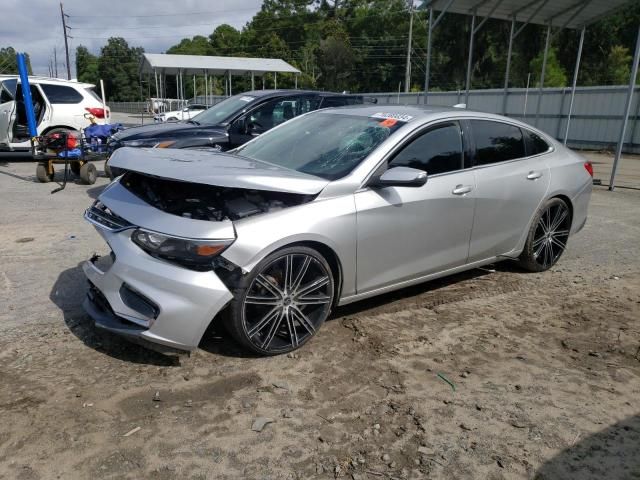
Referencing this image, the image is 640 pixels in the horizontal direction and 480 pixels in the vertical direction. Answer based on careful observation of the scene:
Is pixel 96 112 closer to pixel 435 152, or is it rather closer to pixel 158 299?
pixel 435 152

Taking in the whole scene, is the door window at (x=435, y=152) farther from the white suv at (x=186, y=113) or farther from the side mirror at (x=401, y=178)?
the white suv at (x=186, y=113)

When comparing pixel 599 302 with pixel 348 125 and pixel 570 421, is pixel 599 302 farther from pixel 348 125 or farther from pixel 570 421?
pixel 348 125

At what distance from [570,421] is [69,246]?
5.08 metres

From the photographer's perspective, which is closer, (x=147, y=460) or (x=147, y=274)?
(x=147, y=460)

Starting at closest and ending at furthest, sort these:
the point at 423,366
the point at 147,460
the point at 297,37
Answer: the point at 147,460, the point at 423,366, the point at 297,37

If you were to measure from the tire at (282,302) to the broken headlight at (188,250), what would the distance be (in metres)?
0.24

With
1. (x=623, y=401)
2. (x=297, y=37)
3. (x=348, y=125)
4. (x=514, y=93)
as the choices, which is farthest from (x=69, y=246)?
(x=297, y=37)

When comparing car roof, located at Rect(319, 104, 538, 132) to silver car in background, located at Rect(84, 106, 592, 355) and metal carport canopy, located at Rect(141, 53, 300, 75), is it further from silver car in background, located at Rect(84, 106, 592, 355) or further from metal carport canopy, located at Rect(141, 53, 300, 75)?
metal carport canopy, located at Rect(141, 53, 300, 75)

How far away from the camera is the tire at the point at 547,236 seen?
5.14 meters

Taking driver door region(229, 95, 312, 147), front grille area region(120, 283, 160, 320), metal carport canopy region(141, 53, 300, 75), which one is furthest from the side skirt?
metal carport canopy region(141, 53, 300, 75)

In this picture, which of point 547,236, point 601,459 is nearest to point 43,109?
point 547,236

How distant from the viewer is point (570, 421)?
2900 millimetres

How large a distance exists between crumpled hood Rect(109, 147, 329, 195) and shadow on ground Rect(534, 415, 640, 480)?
2.05 m

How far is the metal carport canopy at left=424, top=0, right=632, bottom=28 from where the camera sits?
1259cm
